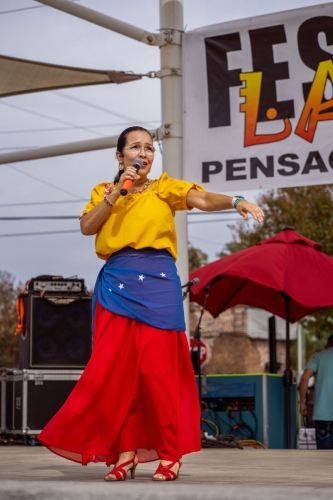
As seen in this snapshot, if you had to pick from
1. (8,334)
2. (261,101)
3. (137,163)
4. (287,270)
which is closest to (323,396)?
(287,270)

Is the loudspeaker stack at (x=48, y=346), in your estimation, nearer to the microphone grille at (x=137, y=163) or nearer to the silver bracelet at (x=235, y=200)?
the microphone grille at (x=137, y=163)

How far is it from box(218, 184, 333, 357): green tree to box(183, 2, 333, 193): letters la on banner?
47.4 feet

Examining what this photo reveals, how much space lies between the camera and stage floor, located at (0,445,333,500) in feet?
9.75

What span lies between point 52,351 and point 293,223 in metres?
15.6

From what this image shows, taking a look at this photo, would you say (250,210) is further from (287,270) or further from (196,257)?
(196,257)

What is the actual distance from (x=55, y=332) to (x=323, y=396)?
3.11m

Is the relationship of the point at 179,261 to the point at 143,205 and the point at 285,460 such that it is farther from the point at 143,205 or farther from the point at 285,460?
the point at 143,205

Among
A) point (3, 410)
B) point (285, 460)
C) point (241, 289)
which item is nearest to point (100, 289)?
point (285, 460)

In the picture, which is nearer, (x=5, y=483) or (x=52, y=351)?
(x=5, y=483)

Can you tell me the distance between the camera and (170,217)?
428cm

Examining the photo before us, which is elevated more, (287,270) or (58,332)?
(287,270)

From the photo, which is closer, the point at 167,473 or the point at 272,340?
the point at 167,473

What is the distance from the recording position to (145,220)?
418 cm

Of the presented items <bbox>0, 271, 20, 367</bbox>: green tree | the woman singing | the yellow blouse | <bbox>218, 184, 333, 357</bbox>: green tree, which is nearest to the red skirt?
the woman singing
